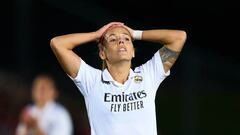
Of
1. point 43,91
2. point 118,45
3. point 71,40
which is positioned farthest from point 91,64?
point 118,45

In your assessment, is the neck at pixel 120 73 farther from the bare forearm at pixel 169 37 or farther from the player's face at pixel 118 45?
the bare forearm at pixel 169 37

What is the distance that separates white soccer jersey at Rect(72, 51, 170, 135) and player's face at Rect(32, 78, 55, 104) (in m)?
4.04

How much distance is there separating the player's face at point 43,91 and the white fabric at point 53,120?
3.5 inches

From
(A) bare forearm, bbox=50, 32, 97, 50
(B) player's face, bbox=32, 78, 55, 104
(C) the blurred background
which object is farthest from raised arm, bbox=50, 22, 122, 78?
(C) the blurred background

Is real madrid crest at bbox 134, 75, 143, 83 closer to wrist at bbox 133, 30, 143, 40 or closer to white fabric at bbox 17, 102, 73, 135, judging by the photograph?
wrist at bbox 133, 30, 143, 40

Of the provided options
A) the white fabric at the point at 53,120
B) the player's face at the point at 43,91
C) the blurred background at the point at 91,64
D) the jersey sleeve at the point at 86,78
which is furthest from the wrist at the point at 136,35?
the blurred background at the point at 91,64

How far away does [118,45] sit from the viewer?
8891 millimetres

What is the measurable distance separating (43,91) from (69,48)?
162 inches

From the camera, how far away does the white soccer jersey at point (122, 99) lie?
877 cm

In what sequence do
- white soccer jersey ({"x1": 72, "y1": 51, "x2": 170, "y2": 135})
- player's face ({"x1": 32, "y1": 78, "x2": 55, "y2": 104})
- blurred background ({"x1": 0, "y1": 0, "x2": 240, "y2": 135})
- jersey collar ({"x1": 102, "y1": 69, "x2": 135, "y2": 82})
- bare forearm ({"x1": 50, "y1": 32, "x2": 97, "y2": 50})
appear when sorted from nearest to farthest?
white soccer jersey ({"x1": 72, "y1": 51, "x2": 170, "y2": 135}) < jersey collar ({"x1": 102, "y1": 69, "x2": 135, "y2": 82}) < bare forearm ({"x1": 50, "y1": 32, "x2": 97, "y2": 50}) < player's face ({"x1": 32, "y1": 78, "x2": 55, "y2": 104}) < blurred background ({"x1": 0, "y1": 0, "x2": 240, "y2": 135})

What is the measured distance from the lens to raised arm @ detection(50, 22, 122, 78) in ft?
29.6

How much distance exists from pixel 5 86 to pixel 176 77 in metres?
2.40

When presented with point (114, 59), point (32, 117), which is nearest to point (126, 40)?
point (114, 59)

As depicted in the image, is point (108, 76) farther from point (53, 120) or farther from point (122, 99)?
point (53, 120)
